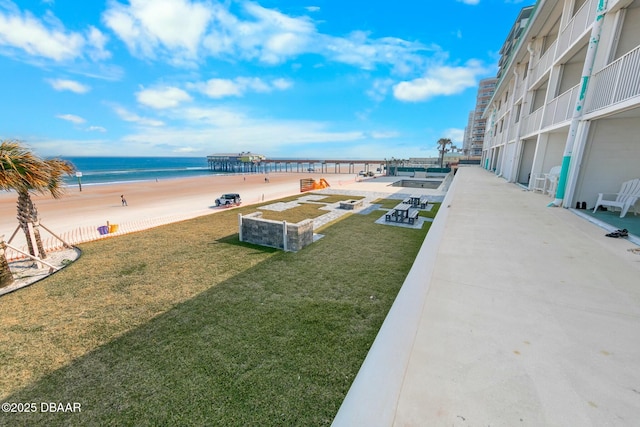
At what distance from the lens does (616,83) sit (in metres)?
6.65

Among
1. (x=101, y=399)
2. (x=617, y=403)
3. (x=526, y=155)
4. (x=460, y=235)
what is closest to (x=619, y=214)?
(x=460, y=235)

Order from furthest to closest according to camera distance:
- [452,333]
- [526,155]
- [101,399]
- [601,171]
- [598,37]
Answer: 1. [526,155]
2. [601,171]
3. [598,37]
4. [101,399]
5. [452,333]

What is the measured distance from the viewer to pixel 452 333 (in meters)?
2.55

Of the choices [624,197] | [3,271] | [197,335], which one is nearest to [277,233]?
[197,335]

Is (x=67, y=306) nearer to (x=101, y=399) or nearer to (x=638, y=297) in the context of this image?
(x=101, y=399)

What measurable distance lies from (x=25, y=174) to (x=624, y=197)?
18343mm

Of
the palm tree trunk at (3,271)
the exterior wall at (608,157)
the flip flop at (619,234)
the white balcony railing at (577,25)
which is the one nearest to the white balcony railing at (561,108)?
the exterior wall at (608,157)

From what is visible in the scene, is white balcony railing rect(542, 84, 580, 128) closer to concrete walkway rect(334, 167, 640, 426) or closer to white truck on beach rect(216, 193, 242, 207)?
concrete walkway rect(334, 167, 640, 426)

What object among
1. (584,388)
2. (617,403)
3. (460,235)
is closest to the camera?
(617,403)

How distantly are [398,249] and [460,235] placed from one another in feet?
11.8

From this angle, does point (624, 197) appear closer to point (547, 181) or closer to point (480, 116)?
point (547, 181)

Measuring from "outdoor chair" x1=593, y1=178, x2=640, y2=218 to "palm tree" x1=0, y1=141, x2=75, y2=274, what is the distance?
17440 millimetres

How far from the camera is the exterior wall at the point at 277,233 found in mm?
8969

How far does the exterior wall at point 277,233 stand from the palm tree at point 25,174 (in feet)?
20.4
